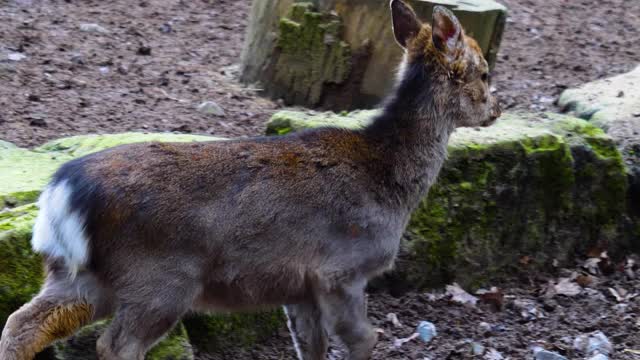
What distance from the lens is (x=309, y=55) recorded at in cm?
875

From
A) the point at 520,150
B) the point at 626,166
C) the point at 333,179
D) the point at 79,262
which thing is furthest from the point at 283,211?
the point at 626,166

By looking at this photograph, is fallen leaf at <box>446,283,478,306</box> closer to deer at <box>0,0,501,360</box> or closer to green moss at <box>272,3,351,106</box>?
deer at <box>0,0,501,360</box>

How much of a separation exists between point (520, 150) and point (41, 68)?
4.25 m

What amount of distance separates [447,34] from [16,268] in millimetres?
2383

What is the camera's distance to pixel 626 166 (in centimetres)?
753

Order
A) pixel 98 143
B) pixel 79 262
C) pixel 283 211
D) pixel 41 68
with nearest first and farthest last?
1. pixel 79 262
2. pixel 283 211
3. pixel 98 143
4. pixel 41 68

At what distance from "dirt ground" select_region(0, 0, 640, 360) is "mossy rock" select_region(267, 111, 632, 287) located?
0.69ft

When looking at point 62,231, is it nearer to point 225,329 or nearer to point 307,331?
point 225,329

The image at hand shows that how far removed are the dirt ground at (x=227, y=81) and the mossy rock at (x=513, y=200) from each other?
21 cm

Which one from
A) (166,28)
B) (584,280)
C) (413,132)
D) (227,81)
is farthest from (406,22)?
(166,28)

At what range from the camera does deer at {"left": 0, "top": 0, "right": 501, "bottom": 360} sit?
4664mm

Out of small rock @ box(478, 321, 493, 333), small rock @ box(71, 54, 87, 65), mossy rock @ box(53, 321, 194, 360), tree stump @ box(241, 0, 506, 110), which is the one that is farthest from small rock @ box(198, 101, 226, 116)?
mossy rock @ box(53, 321, 194, 360)

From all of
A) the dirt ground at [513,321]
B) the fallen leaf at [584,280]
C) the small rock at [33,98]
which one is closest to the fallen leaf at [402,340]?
the dirt ground at [513,321]

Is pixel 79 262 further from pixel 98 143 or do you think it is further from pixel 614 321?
pixel 614 321
